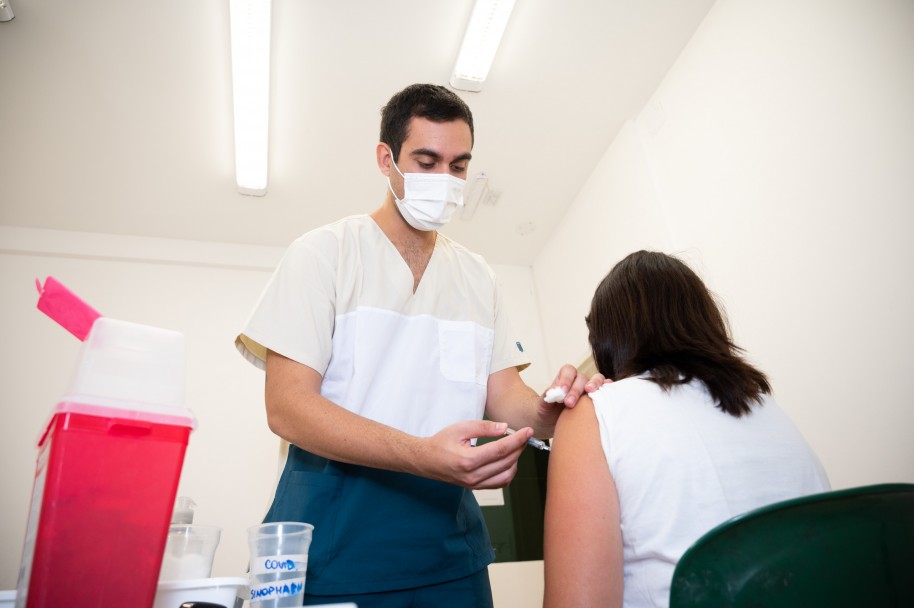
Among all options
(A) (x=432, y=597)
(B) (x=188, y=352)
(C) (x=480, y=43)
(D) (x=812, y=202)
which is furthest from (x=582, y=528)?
(B) (x=188, y=352)

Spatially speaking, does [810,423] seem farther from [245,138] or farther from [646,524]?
[245,138]

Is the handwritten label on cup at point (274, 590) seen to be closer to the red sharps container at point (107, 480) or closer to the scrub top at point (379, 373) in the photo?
the red sharps container at point (107, 480)

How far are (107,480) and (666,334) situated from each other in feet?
3.19

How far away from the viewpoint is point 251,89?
2.63 metres

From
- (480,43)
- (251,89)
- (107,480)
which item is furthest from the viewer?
(251,89)

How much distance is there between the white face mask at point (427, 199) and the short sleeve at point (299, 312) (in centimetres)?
29

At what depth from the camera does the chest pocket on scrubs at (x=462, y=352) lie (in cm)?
132

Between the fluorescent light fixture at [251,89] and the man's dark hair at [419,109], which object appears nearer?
the man's dark hair at [419,109]

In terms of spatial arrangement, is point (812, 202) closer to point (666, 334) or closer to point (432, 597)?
point (666, 334)

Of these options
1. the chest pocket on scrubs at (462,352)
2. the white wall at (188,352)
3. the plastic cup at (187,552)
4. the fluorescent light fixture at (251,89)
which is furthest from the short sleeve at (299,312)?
the white wall at (188,352)

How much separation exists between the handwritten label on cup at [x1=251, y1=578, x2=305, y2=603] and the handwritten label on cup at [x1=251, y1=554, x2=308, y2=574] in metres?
0.02

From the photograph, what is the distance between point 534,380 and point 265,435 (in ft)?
6.15

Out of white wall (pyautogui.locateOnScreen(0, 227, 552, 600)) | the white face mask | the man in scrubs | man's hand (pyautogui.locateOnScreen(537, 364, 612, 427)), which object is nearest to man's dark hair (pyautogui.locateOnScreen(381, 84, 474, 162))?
the man in scrubs

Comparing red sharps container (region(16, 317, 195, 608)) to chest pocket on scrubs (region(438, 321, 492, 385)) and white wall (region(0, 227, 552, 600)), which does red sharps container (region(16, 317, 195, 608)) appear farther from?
white wall (region(0, 227, 552, 600))
